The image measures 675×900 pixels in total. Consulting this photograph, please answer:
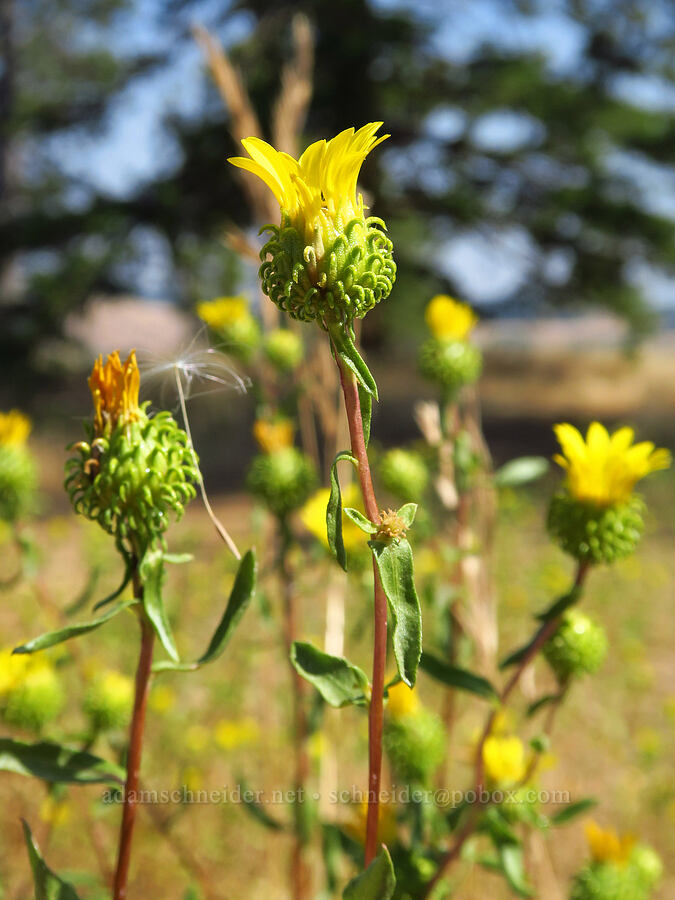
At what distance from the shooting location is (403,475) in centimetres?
174

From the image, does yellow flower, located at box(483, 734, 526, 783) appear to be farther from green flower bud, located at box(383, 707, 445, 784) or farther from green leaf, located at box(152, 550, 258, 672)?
green leaf, located at box(152, 550, 258, 672)

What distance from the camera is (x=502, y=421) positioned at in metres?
10.2

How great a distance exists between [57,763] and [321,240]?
0.60m

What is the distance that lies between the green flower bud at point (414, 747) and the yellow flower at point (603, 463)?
→ 58 cm

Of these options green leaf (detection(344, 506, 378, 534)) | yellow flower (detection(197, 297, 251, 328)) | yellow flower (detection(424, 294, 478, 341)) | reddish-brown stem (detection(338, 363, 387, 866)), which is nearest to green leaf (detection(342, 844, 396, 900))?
reddish-brown stem (detection(338, 363, 387, 866))

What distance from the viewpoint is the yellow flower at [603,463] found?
3.19ft

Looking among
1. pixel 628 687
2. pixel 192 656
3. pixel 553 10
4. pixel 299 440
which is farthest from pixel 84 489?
pixel 553 10

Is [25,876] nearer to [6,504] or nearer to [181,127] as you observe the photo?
[6,504]

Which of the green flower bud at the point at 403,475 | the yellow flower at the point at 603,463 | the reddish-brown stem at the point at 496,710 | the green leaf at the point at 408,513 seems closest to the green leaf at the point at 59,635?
the green leaf at the point at 408,513

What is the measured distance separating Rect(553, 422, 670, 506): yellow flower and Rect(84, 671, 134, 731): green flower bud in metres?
0.91

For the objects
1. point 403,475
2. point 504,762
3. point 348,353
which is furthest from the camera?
point 403,475

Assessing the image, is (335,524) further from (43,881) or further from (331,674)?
(43,881)

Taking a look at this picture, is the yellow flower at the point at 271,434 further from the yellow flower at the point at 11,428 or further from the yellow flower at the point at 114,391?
the yellow flower at the point at 114,391

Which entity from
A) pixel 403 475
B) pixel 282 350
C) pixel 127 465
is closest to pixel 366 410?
pixel 127 465
